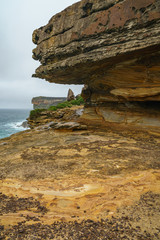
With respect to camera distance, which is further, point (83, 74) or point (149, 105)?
point (83, 74)

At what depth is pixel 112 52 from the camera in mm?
8898

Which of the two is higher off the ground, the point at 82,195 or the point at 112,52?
the point at 112,52

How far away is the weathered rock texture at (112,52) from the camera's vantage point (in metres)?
8.09

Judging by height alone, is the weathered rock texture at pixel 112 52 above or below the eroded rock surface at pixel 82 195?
above

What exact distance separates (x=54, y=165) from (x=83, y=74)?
935 centimetres

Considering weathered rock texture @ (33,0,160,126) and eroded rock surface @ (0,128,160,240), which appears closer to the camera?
eroded rock surface @ (0,128,160,240)

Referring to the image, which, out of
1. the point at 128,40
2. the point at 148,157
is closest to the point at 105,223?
the point at 148,157

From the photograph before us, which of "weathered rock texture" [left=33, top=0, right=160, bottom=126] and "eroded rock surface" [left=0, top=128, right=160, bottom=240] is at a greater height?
"weathered rock texture" [left=33, top=0, right=160, bottom=126]

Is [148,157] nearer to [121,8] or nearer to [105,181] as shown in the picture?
[105,181]

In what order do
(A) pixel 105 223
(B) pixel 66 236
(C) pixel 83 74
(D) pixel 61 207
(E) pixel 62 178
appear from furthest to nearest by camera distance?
(C) pixel 83 74 < (E) pixel 62 178 < (D) pixel 61 207 < (A) pixel 105 223 < (B) pixel 66 236

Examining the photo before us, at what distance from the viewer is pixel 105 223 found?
2.94 meters

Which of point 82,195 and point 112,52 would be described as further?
point 112,52

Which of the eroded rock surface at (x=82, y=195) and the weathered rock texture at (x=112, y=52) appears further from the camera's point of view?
the weathered rock texture at (x=112, y=52)

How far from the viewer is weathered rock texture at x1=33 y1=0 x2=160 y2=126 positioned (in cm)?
809
